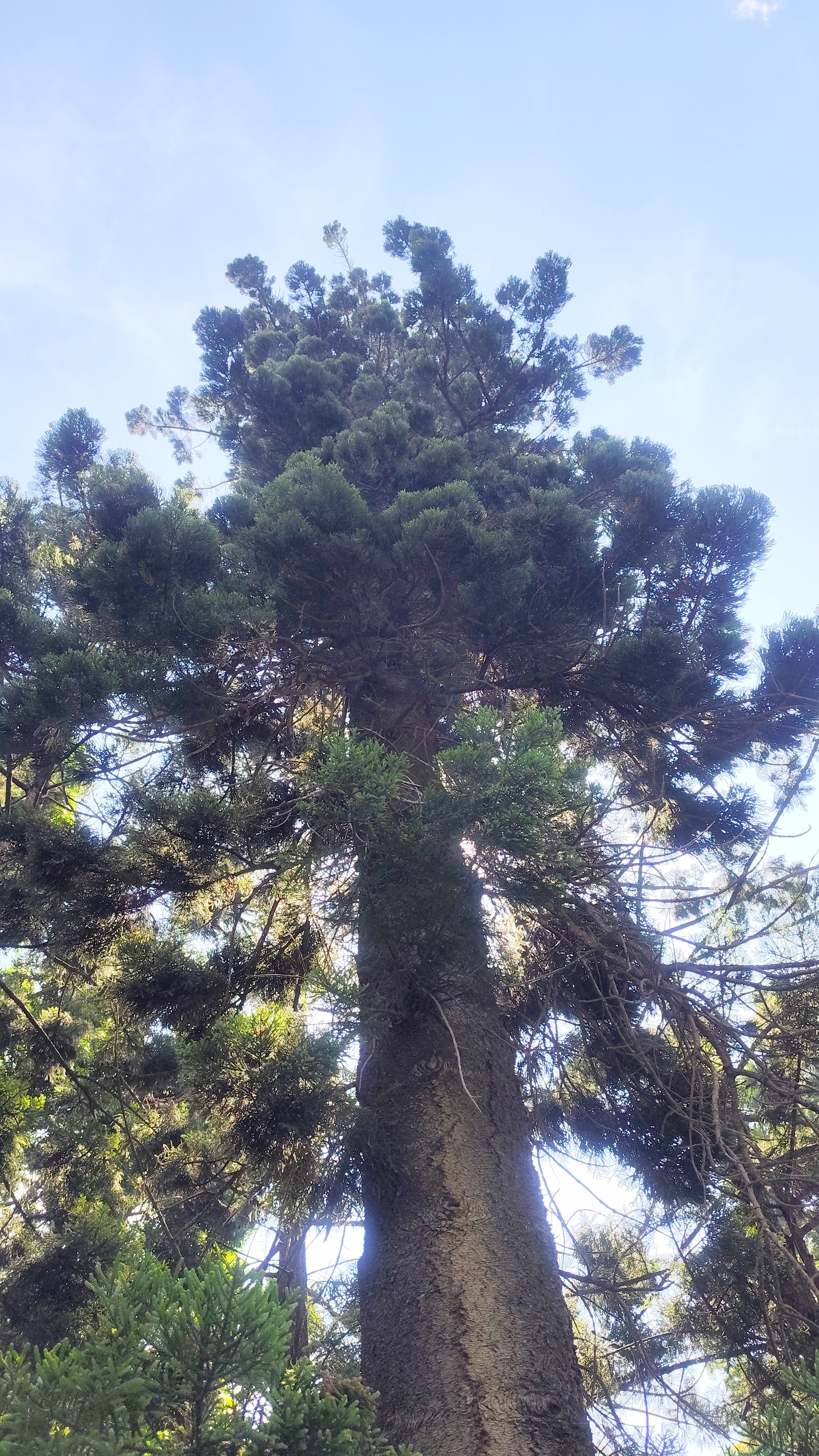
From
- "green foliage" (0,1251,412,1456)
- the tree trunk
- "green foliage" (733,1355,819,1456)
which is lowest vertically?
"green foliage" (733,1355,819,1456)

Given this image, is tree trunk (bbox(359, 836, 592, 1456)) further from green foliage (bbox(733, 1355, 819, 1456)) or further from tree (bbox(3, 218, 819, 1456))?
green foliage (bbox(733, 1355, 819, 1456))

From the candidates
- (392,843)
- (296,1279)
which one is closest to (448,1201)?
(392,843)

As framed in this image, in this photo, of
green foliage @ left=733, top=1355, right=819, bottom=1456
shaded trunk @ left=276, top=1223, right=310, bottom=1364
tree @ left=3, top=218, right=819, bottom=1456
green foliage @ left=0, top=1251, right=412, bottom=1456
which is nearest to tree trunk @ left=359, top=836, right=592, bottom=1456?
tree @ left=3, top=218, right=819, bottom=1456

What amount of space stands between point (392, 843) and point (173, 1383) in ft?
7.36

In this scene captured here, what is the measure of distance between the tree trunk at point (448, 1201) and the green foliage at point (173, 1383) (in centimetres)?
107

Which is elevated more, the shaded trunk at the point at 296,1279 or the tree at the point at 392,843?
the tree at the point at 392,843

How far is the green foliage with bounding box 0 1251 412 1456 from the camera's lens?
74.0 inches

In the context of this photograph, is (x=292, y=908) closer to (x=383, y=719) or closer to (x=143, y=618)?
(x=383, y=719)

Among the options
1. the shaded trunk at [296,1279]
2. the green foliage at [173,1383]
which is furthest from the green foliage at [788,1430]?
the shaded trunk at [296,1279]

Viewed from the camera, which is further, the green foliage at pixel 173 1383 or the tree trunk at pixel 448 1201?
the tree trunk at pixel 448 1201

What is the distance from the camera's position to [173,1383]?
199 cm

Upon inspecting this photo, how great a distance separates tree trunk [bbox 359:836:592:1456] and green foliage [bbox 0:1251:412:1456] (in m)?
1.07

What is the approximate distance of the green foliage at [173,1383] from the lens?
A: 6.16 ft

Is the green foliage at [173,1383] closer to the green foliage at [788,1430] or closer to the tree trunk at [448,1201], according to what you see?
the green foliage at [788,1430]
